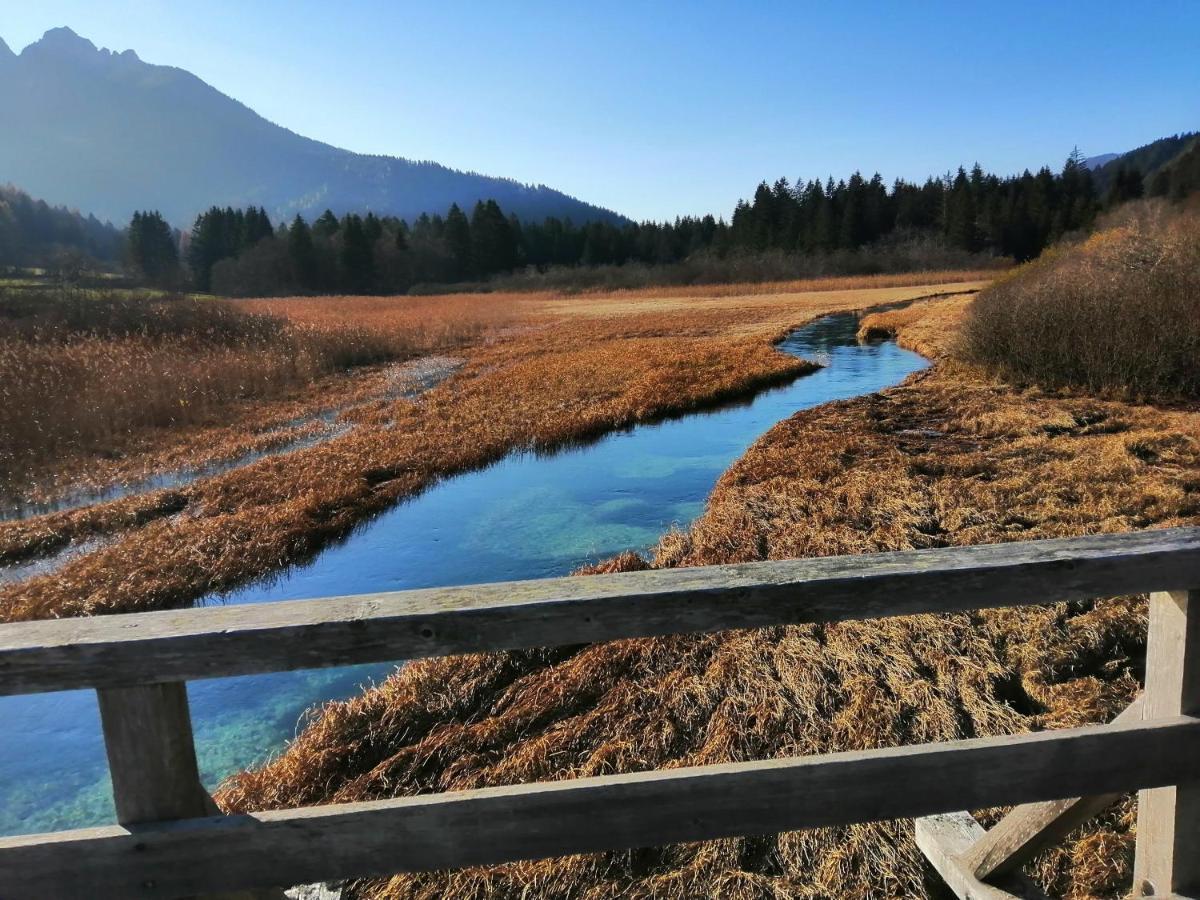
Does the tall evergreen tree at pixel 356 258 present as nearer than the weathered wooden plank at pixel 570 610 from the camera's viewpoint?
No

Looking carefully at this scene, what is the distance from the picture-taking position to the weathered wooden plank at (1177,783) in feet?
6.61

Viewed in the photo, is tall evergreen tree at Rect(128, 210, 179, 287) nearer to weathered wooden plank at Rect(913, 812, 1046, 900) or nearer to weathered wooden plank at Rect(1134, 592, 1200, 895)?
weathered wooden plank at Rect(913, 812, 1046, 900)

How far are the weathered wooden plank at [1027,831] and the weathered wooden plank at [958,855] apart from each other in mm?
45

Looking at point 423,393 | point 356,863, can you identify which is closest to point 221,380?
point 423,393

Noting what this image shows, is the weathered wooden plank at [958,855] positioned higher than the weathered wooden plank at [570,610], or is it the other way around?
the weathered wooden plank at [570,610]

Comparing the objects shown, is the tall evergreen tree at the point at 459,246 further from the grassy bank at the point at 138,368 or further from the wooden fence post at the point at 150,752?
the wooden fence post at the point at 150,752

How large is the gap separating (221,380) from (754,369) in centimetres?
1443

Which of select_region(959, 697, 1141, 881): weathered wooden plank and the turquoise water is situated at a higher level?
select_region(959, 697, 1141, 881): weathered wooden plank

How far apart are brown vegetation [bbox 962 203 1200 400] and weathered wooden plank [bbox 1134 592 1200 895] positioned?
15065 millimetres

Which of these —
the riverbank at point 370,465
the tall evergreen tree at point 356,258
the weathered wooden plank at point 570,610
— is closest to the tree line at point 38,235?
the tall evergreen tree at point 356,258

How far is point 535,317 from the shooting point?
44188 mm

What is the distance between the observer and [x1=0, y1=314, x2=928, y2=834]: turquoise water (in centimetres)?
572

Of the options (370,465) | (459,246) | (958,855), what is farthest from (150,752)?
(459,246)

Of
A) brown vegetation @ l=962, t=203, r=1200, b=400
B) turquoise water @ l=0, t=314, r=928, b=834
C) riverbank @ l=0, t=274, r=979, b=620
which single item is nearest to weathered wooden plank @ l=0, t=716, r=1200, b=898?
turquoise water @ l=0, t=314, r=928, b=834
